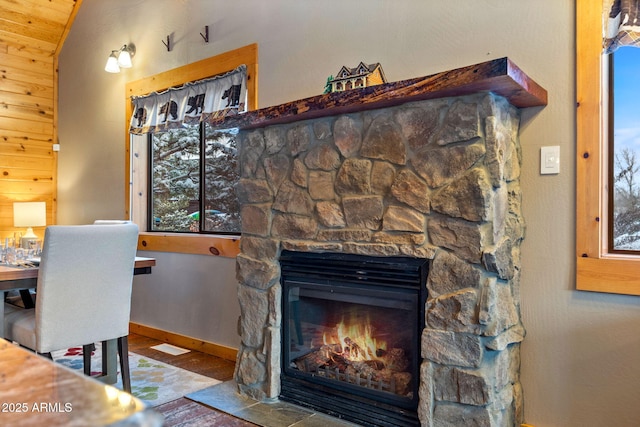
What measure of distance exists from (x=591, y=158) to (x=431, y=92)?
0.79m

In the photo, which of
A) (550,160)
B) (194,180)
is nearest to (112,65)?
(194,180)

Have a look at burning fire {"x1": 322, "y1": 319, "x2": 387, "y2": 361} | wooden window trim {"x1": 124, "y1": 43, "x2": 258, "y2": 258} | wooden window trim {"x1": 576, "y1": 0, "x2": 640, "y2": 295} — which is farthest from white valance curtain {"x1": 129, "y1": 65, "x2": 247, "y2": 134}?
wooden window trim {"x1": 576, "y1": 0, "x2": 640, "y2": 295}

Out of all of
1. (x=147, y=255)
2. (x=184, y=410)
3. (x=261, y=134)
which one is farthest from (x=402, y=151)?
(x=147, y=255)

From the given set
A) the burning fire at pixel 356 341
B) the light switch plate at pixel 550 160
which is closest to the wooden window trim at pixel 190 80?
the burning fire at pixel 356 341

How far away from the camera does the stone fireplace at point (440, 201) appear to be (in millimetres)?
1945

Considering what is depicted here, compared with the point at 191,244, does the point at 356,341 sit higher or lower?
lower

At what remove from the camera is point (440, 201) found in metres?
2.06

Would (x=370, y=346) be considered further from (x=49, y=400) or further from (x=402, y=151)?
(x=49, y=400)

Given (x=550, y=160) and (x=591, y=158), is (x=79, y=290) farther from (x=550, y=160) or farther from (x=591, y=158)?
(x=591, y=158)

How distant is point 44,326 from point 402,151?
6.45 feet

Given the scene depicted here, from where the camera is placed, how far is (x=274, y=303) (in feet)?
8.64

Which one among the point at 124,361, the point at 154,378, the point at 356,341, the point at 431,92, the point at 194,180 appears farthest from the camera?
the point at 194,180

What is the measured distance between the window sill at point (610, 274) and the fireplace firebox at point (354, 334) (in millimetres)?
686

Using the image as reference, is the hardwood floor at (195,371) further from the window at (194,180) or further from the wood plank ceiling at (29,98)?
the wood plank ceiling at (29,98)
